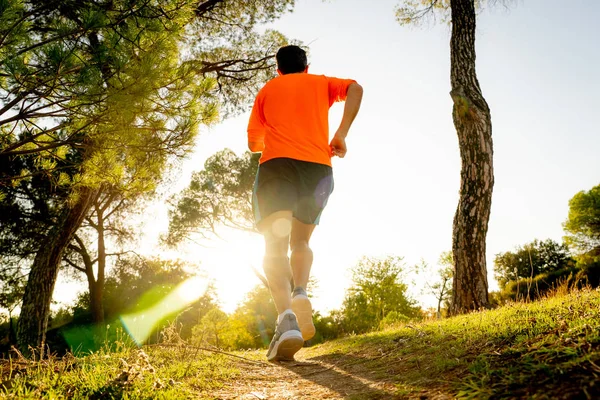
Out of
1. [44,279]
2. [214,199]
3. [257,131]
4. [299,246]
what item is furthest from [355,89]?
[214,199]


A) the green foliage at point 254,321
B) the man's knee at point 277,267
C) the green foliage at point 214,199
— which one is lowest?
the green foliage at point 254,321

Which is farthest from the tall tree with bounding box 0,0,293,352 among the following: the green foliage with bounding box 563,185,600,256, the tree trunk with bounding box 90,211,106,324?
the green foliage with bounding box 563,185,600,256

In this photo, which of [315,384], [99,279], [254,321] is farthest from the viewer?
[254,321]

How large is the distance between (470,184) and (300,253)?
389cm

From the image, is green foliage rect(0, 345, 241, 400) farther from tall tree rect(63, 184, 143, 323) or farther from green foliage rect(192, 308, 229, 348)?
tall tree rect(63, 184, 143, 323)

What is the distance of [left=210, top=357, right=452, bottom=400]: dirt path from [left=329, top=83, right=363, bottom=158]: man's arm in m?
1.46

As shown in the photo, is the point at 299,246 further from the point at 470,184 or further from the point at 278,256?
the point at 470,184

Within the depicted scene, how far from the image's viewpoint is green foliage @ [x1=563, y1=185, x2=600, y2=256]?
94.1 feet

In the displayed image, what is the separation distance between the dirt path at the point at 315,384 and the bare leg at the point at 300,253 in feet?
2.00

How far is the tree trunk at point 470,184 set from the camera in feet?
17.8

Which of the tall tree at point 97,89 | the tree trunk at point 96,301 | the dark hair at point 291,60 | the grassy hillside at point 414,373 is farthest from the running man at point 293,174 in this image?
the tree trunk at point 96,301

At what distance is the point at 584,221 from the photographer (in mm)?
29156

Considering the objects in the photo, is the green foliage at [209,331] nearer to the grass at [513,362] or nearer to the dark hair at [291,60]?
the grass at [513,362]

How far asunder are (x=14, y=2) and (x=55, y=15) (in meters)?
3.63
